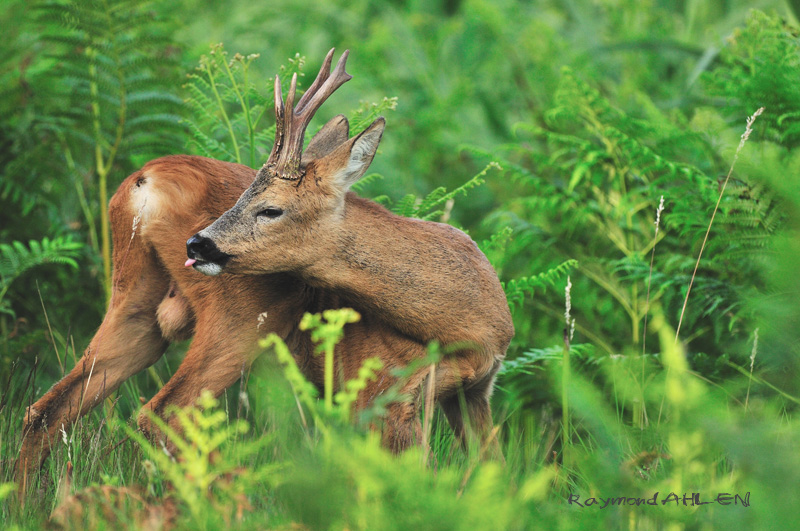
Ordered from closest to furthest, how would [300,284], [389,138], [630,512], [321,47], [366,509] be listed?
1. [366,509]
2. [630,512]
3. [300,284]
4. [389,138]
5. [321,47]

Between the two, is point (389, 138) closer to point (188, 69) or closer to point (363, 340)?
point (188, 69)

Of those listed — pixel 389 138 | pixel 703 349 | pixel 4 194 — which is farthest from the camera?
pixel 389 138

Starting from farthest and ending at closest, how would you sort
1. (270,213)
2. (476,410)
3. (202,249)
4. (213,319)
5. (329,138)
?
(476,410) < (329,138) < (213,319) < (270,213) < (202,249)

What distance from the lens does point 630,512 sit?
227 cm

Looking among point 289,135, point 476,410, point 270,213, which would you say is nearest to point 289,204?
point 270,213

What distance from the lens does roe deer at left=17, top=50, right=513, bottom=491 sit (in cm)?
331

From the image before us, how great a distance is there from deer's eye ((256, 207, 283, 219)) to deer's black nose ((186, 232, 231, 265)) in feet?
0.74

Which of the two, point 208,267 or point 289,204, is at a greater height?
point 289,204

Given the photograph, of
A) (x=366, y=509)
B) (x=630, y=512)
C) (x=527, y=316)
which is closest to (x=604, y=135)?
(x=527, y=316)

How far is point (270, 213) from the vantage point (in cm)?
332

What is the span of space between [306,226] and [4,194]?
3.00 meters

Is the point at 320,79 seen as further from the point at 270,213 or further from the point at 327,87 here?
the point at 270,213

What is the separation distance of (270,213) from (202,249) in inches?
12.0

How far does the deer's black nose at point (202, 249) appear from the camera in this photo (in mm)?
3195
